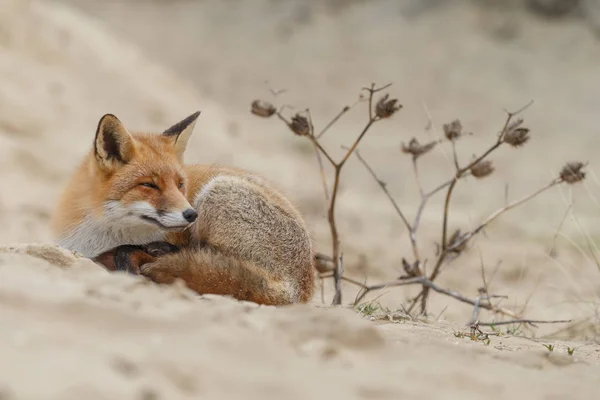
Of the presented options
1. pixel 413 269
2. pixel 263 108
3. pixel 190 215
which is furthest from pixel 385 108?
pixel 190 215

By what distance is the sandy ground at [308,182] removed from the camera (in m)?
2.53

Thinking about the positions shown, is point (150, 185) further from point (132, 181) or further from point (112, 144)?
point (112, 144)

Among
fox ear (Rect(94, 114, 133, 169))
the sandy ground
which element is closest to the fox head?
fox ear (Rect(94, 114, 133, 169))

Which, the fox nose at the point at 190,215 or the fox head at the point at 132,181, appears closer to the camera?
the fox nose at the point at 190,215

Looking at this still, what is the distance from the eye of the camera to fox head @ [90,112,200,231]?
4457 millimetres

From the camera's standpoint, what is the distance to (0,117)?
33.4ft

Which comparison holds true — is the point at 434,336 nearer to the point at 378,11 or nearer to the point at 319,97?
the point at 319,97

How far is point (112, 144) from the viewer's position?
4625 mm

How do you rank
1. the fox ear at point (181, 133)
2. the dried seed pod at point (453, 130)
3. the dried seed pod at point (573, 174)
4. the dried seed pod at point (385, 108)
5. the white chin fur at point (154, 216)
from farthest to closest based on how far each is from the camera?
the dried seed pod at point (453, 130) → the dried seed pod at point (573, 174) → the dried seed pod at point (385, 108) → the fox ear at point (181, 133) → the white chin fur at point (154, 216)

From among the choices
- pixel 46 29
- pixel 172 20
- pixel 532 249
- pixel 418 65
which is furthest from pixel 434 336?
pixel 172 20

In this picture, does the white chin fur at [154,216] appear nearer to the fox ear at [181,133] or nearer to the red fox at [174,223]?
the red fox at [174,223]

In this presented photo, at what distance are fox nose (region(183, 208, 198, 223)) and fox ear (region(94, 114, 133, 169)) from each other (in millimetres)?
573

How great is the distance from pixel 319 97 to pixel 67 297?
1647cm

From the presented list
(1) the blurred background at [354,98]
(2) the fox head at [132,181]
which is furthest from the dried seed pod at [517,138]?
(2) the fox head at [132,181]
